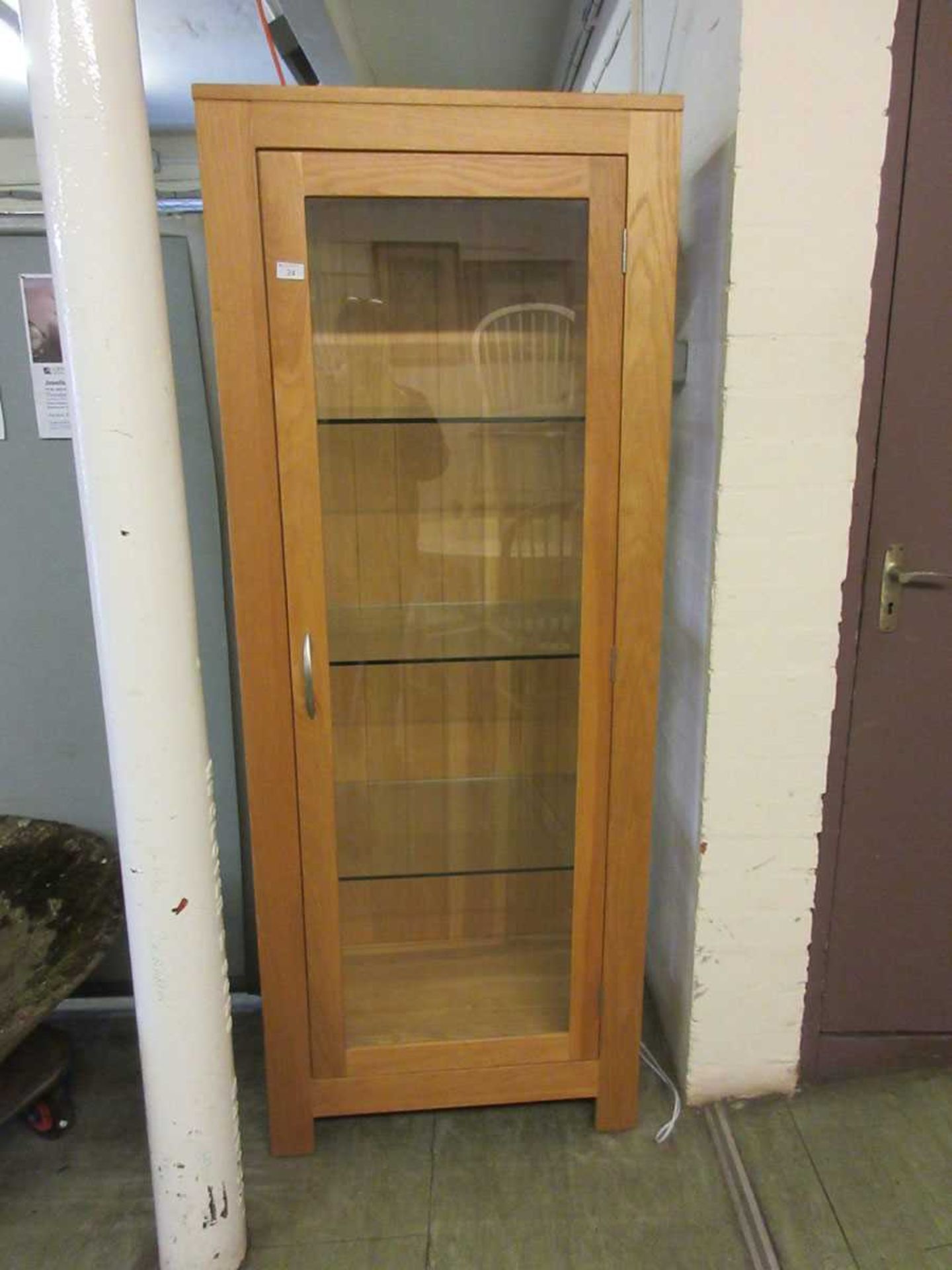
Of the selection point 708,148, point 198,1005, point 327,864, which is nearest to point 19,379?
point 327,864

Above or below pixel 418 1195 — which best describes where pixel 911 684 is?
above

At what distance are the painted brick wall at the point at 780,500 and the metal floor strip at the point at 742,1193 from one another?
0.06m

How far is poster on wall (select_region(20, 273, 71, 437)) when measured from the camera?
5.24 feet

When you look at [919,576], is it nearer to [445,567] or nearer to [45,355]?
[445,567]

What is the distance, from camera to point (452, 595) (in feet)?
5.60

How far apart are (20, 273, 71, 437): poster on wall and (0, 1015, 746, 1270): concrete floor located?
142cm

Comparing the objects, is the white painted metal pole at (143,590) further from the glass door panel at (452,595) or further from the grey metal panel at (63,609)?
the grey metal panel at (63,609)

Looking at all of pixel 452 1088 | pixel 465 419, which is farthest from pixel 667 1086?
pixel 465 419

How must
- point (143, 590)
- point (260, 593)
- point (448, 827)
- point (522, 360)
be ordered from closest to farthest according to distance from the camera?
point (143, 590), point (260, 593), point (522, 360), point (448, 827)

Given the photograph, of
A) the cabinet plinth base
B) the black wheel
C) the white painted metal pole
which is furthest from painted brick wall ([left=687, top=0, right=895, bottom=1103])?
the black wheel

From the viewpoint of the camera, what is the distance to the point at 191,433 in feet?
5.46

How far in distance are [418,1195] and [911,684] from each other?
132 cm

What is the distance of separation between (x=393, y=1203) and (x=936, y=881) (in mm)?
1210

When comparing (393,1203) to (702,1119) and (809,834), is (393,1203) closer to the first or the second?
(702,1119)
